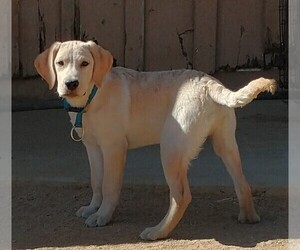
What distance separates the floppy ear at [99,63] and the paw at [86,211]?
3.06 feet

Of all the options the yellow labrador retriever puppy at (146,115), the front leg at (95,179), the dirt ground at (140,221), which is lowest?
the dirt ground at (140,221)

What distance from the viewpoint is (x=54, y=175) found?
6.75 m

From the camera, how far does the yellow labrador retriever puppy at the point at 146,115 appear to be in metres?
5.36

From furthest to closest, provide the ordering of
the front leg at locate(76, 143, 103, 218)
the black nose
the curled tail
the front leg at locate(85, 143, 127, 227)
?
the front leg at locate(76, 143, 103, 218), the front leg at locate(85, 143, 127, 227), the black nose, the curled tail

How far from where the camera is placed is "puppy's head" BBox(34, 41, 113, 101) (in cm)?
536

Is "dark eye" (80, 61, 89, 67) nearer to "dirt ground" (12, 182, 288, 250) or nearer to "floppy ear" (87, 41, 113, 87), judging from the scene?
"floppy ear" (87, 41, 113, 87)

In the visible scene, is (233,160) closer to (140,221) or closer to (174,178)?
(174,178)

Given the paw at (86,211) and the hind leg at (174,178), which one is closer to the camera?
the hind leg at (174,178)

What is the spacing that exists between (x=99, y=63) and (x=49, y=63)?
1.07ft

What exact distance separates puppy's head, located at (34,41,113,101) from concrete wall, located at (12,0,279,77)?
13.5ft

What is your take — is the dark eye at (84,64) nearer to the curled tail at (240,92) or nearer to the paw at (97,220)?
the curled tail at (240,92)

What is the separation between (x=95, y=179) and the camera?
19.6ft

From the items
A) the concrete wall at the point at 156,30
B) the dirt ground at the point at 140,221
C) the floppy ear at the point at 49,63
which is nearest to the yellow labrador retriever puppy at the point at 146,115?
the floppy ear at the point at 49,63

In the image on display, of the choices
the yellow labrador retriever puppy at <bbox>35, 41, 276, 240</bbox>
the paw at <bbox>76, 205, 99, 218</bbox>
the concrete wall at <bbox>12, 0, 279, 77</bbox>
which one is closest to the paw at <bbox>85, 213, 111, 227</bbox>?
the yellow labrador retriever puppy at <bbox>35, 41, 276, 240</bbox>
